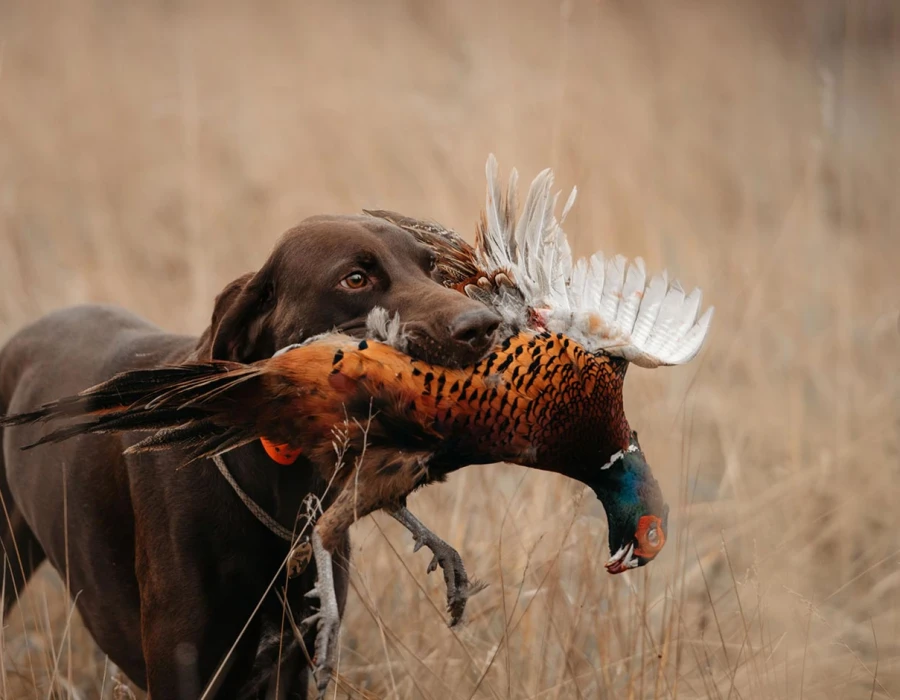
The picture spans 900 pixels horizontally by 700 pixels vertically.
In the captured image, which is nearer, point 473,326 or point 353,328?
point 473,326

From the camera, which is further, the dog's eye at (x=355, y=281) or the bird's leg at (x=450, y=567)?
the dog's eye at (x=355, y=281)

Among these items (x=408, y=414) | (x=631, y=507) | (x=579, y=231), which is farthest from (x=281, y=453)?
(x=579, y=231)

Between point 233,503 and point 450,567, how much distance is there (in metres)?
0.57

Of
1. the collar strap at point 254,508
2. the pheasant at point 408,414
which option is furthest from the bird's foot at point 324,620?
the collar strap at point 254,508

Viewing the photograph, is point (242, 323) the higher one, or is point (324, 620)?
point (242, 323)

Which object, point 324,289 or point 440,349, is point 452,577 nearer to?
point 440,349

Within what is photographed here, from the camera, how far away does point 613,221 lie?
556cm

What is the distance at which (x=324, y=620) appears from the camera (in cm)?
221

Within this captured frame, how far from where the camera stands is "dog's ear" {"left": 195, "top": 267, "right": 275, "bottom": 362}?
2615 mm

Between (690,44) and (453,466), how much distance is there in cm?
584

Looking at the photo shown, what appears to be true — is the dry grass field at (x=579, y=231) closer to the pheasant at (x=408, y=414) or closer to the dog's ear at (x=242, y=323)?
the pheasant at (x=408, y=414)

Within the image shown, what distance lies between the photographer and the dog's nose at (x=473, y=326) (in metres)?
2.19

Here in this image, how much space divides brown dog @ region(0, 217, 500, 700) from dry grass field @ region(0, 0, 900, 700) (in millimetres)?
193

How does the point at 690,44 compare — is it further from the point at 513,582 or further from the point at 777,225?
the point at 513,582
